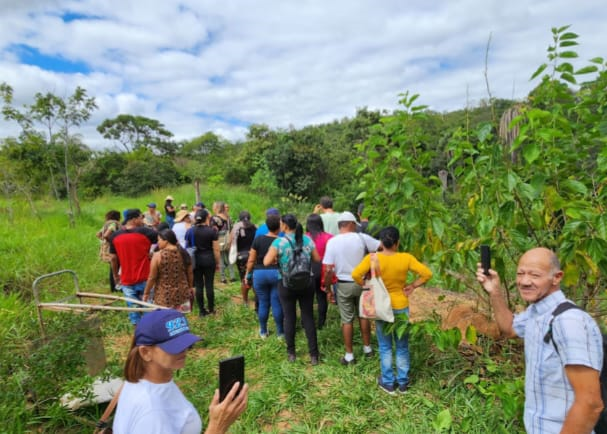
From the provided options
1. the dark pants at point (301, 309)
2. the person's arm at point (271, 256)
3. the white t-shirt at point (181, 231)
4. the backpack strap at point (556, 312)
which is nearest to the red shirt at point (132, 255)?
the white t-shirt at point (181, 231)

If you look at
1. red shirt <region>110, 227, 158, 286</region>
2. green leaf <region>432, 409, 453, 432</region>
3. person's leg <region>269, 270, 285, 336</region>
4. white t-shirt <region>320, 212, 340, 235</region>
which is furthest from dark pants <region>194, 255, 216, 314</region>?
green leaf <region>432, 409, 453, 432</region>

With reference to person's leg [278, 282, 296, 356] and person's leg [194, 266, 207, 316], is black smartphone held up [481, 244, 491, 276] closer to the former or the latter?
person's leg [278, 282, 296, 356]

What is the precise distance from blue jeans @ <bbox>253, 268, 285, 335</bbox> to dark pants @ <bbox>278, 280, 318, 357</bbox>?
0.98ft

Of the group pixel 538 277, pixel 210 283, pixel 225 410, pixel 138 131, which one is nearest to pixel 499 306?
pixel 538 277

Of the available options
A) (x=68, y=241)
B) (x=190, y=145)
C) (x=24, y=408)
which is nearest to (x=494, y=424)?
(x=24, y=408)

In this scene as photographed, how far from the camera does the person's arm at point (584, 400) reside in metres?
1.31

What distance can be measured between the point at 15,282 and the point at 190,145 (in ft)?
133

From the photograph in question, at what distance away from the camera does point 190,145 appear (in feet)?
143

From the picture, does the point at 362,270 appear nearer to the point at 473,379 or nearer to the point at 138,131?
the point at 473,379

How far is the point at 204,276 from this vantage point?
5180 millimetres

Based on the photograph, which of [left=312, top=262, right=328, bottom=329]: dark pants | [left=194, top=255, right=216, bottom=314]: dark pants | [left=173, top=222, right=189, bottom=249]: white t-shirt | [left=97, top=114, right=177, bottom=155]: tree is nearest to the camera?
[left=312, top=262, right=328, bottom=329]: dark pants

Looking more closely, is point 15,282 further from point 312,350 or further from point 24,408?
point 312,350

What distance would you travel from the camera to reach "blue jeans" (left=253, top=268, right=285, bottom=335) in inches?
158

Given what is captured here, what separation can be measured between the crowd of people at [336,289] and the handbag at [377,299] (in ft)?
0.18
